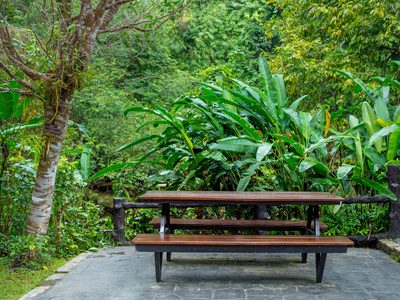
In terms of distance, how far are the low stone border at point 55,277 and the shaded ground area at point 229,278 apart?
0.04 metres

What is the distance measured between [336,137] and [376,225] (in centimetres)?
112

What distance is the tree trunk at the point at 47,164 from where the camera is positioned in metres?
3.78

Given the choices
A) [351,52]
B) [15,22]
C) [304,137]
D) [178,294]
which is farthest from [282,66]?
[15,22]

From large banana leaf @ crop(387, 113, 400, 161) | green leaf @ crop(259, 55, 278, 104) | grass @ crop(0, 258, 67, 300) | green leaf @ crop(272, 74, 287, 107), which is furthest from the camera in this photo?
green leaf @ crop(259, 55, 278, 104)

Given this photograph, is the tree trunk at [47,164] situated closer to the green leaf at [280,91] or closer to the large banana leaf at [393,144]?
the green leaf at [280,91]

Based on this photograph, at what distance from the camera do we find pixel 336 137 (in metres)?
4.25

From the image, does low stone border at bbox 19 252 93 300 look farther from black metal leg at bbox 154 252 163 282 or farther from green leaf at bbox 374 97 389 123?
green leaf at bbox 374 97 389 123

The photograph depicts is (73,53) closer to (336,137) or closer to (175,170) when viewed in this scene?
(175,170)

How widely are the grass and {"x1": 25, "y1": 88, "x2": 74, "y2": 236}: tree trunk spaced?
34cm

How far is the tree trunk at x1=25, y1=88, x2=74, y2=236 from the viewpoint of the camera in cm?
378

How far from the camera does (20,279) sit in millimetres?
3352

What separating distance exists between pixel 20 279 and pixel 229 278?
5.60ft

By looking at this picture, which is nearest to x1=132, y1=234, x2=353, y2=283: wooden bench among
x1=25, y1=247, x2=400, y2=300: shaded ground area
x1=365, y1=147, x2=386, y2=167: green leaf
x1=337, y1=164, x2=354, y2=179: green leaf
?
x1=25, y1=247, x2=400, y2=300: shaded ground area

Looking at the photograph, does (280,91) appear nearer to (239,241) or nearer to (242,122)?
(242,122)
